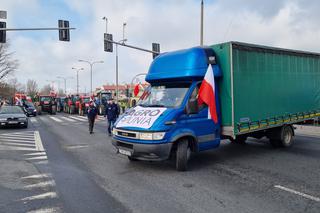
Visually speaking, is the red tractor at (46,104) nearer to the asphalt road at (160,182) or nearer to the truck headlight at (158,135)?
the asphalt road at (160,182)

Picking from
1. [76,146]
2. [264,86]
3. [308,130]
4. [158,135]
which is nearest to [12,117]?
[76,146]

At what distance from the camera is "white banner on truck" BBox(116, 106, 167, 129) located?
6766 mm

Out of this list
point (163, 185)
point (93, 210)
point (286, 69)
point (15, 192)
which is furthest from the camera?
point (286, 69)

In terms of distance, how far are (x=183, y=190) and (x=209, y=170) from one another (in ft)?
5.73

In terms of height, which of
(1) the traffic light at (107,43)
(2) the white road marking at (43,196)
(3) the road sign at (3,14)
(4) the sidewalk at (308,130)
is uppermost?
(3) the road sign at (3,14)

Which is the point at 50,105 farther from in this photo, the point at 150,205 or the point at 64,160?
the point at 150,205

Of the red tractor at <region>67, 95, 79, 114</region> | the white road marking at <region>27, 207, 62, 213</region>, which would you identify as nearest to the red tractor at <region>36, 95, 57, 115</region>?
the red tractor at <region>67, 95, 79, 114</region>

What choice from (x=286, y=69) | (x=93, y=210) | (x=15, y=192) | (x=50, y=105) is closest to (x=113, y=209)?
(x=93, y=210)

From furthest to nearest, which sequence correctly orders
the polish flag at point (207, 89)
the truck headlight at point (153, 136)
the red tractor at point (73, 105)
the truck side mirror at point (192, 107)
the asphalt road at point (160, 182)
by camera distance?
1. the red tractor at point (73, 105)
2. the polish flag at point (207, 89)
3. the truck side mirror at point (192, 107)
4. the truck headlight at point (153, 136)
5. the asphalt road at point (160, 182)

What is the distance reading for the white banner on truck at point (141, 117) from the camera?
22.2 ft

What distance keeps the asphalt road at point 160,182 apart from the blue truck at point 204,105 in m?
0.62

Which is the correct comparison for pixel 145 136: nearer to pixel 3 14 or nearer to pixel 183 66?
pixel 183 66

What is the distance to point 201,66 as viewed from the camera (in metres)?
7.56

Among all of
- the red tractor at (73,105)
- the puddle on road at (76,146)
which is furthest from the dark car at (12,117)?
the red tractor at (73,105)
